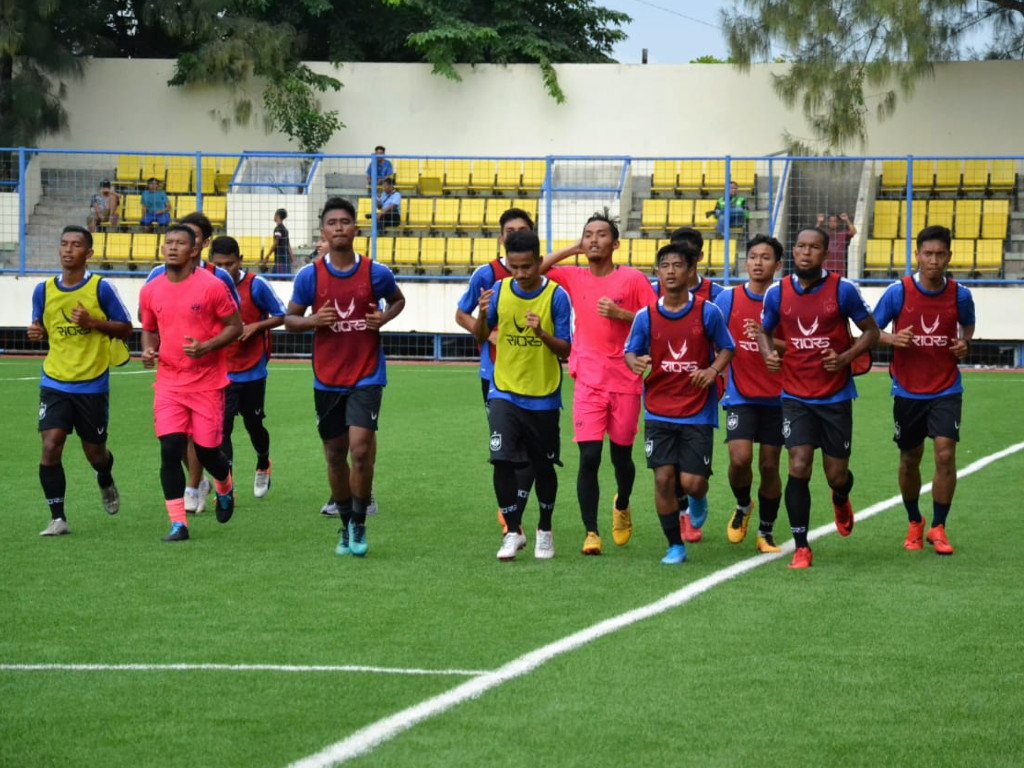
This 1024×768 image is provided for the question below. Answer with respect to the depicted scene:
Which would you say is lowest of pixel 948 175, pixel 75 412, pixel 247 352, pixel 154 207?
pixel 75 412

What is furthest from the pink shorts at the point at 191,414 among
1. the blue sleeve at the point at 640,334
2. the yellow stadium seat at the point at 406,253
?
the yellow stadium seat at the point at 406,253

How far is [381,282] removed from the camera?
371 inches

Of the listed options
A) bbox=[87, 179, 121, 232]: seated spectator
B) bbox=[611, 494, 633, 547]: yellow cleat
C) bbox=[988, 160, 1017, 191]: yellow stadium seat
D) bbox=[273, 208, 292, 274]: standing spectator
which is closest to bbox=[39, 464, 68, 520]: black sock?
bbox=[611, 494, 633, 547]: yellow cleat

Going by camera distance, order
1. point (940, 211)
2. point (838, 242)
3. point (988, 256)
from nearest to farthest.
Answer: point (838, 242), point (988, 256), point (940, 211)

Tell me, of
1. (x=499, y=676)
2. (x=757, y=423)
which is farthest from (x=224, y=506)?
(x=499, y=676)

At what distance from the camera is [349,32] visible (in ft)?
117

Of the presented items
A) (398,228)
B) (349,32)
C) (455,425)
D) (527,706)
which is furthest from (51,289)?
(349,32)

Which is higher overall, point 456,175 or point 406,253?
point 456,175

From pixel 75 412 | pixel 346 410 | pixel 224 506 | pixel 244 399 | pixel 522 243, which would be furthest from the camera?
pixel 244 399

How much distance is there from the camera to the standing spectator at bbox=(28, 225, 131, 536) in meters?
10.0

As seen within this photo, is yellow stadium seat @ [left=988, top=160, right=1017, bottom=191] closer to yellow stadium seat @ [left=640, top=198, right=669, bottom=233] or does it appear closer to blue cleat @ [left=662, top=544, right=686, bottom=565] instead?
yellow stadium seat @ [left=640, top=198, right=669, bottom=233]

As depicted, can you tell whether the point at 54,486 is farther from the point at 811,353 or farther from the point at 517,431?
the point at 811,353

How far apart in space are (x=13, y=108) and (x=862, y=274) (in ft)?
56.4

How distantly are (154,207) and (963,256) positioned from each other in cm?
1332
